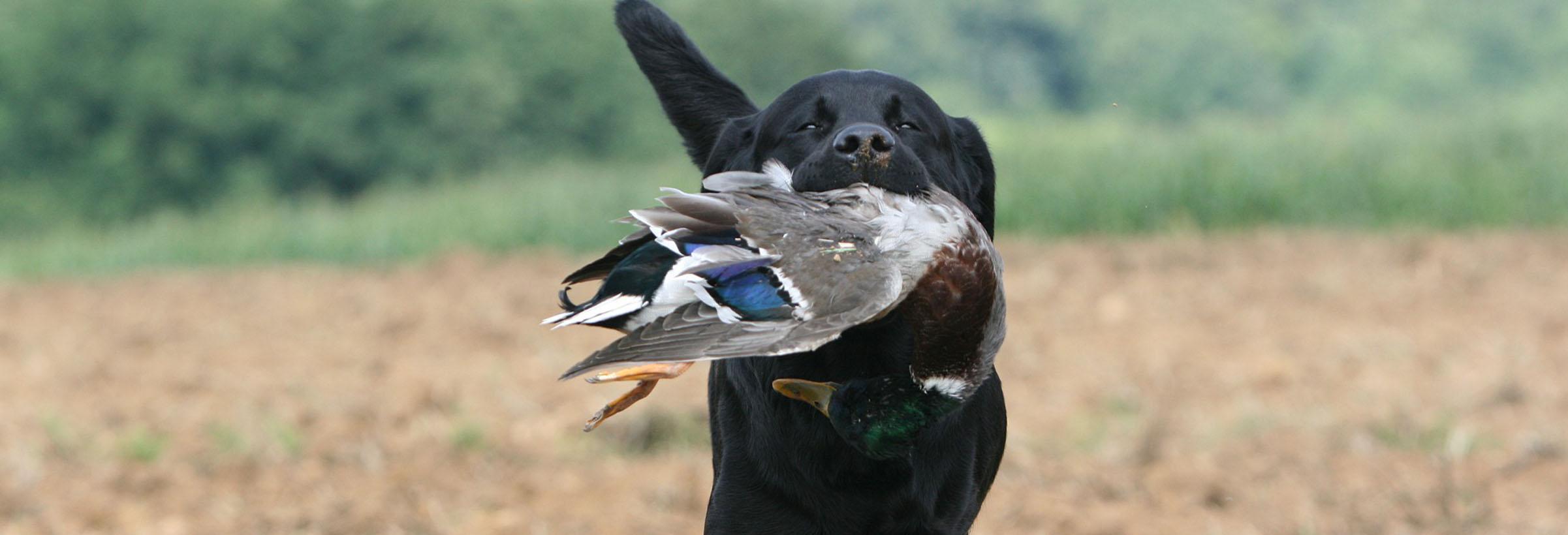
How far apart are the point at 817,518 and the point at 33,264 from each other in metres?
22.1

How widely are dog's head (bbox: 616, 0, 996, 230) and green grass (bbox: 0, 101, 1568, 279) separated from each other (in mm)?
12215

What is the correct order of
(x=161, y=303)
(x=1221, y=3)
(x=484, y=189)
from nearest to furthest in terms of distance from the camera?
(x=161, y=303), (x=484, y=189), (x=1221, y=3)

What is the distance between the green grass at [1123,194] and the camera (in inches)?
642

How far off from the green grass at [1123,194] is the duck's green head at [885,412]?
13396mm

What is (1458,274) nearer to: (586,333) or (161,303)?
(586,333)

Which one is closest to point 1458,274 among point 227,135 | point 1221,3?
point 227,135

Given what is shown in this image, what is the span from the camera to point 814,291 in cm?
219

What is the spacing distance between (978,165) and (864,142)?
81 cm

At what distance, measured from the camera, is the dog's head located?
270cm

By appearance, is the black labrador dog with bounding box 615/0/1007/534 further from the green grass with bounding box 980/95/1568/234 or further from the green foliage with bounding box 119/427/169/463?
the green grass with bounding box 980/95/1568/234

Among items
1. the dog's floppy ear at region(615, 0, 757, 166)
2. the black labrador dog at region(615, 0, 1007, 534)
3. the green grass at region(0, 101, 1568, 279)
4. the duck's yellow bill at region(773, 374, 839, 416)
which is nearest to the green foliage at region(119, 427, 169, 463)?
the dog's floppy ear at region(615, 0, 757, 166)

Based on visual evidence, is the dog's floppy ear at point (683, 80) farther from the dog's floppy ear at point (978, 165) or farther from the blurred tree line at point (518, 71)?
the blurred tree line at point (518, 71)

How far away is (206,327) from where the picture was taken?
11625mm

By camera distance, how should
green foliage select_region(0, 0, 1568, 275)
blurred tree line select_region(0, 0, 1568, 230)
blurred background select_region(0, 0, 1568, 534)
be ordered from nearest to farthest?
blurred background select_region(0, 0, 1568, 534) < green foliage select_region(0, 0, 1568, 275) < blurred tree line select_region(0, 0, 1568, 230)
